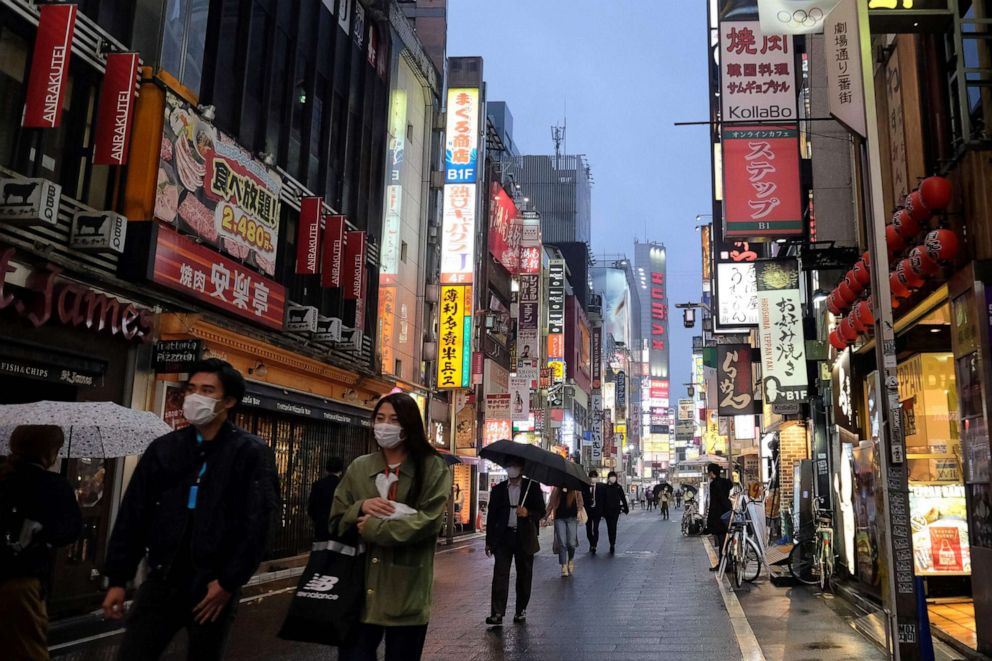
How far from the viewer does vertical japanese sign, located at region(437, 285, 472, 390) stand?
28938 mm

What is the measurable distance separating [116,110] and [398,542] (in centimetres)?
1015

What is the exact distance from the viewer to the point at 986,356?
8000 millimetres

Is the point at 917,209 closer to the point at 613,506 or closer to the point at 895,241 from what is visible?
the point at 895,241

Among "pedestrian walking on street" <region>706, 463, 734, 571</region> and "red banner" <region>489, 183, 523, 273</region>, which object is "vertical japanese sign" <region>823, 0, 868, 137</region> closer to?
"pedestrian walking on street" <region>706, 463, 734, 571</region>

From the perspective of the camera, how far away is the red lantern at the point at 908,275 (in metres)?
9.30

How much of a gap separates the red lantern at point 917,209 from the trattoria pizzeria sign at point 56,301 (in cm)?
977

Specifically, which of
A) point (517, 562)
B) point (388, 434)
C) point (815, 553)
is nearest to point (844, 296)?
point (815, 553)

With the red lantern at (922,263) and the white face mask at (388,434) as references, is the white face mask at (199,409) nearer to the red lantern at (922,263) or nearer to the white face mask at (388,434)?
the white face mask at (388,434)

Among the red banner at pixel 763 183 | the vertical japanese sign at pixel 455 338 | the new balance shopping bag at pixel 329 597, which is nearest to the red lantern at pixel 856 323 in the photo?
the red banner at pixel 763 183

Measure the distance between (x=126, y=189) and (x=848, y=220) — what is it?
11.9 meters

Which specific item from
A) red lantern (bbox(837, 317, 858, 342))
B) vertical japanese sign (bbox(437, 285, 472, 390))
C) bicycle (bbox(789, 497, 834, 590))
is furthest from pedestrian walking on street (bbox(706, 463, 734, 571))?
vertical japanese sign (bbox(437, 285, 472, 390))

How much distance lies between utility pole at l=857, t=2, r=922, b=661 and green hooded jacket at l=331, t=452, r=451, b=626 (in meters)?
3.75

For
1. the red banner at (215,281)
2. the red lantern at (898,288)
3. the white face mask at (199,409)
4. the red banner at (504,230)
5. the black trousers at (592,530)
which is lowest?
the black trousers at (592,530)

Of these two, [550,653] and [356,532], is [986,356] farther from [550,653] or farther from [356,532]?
[356,532]
